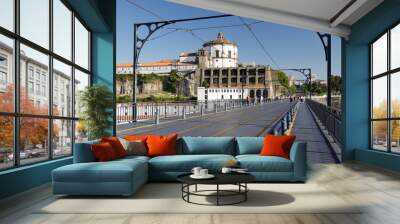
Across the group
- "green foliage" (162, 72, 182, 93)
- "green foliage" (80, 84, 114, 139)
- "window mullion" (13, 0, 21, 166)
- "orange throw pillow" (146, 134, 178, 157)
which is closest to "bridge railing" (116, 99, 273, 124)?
A: "green foliage" (162, 72, 182, 93)

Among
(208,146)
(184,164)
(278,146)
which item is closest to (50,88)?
(184,164)

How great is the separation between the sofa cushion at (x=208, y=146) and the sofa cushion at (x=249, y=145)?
0.10 meters

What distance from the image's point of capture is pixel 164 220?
3.71 metres

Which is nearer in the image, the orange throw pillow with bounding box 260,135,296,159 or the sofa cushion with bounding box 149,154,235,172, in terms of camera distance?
the sofa cushion with bounding box 149,154,235,172

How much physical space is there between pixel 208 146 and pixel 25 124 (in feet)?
8.94

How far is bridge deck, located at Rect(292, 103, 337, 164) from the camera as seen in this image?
9.20 metres

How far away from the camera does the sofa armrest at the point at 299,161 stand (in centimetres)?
584

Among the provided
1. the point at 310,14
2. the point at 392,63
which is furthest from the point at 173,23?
the point at 392,63

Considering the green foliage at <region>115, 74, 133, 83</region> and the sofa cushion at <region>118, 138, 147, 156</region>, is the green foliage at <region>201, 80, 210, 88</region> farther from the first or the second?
the sofa cushion at <region>118, 138, 147, 156</region>

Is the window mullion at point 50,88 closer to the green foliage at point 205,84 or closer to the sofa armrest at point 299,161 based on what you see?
the sofa armrest at point 299,161

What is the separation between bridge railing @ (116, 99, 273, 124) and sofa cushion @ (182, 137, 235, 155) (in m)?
4.23

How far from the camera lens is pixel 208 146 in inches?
260

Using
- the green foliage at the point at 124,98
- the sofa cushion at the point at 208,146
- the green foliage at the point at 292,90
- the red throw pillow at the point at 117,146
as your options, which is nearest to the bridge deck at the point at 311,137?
the green foliage at the point at 292,90

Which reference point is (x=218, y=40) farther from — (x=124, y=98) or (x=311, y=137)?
(x=311, y=137)
